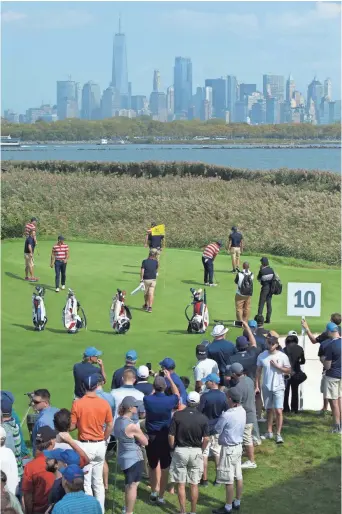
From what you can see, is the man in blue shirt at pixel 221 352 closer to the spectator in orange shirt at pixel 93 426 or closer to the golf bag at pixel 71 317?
the spectator in orange shirt at pixel 93 426

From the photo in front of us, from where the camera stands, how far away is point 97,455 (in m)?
9.71

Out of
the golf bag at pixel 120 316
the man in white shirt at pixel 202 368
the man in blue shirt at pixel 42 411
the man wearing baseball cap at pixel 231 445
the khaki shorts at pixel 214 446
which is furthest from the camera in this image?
the golf bag at pixel 120 316

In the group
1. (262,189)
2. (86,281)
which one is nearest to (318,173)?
(262,189)

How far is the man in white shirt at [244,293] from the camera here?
1889cm

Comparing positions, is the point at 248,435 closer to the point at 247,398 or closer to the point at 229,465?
the point at 247,398

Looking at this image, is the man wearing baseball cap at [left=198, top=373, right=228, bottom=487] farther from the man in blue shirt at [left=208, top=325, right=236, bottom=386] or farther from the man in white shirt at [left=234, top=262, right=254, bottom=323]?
the man in white shirt at [left=234, top=262, right=254, bottom=323]

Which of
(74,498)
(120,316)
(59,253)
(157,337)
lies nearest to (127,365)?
(74,498)

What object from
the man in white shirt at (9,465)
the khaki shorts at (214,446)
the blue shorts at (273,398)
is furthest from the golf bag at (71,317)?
the man in white shirt at (9,465)

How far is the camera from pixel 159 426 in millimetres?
10117

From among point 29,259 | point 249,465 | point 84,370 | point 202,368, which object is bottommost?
point 249,465

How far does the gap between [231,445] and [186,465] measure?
64cm

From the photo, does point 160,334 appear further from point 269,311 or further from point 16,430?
point 16,430

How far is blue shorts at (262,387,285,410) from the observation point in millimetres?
12375

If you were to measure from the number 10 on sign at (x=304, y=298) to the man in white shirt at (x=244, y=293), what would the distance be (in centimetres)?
437
